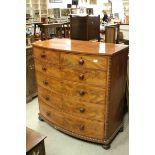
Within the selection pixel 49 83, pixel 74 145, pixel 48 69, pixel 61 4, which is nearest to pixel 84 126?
pixel 74 145

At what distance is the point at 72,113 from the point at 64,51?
26.9 inches

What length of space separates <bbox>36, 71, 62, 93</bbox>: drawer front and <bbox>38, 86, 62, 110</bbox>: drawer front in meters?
0.05

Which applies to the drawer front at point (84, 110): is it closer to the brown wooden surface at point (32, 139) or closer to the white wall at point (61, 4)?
the brown wooden surface at point (32, 139)

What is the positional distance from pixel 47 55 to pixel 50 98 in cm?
52

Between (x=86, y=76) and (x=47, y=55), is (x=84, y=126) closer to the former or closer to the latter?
(x=86, y=76)

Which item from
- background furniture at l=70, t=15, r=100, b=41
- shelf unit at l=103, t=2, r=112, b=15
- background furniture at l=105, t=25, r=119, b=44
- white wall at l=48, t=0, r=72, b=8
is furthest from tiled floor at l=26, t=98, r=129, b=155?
white wall at l=48, t=0, r=72, b=8

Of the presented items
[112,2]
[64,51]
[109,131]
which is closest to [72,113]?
[109,131]

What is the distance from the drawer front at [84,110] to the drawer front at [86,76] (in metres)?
0.25

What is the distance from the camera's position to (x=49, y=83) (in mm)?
2652
